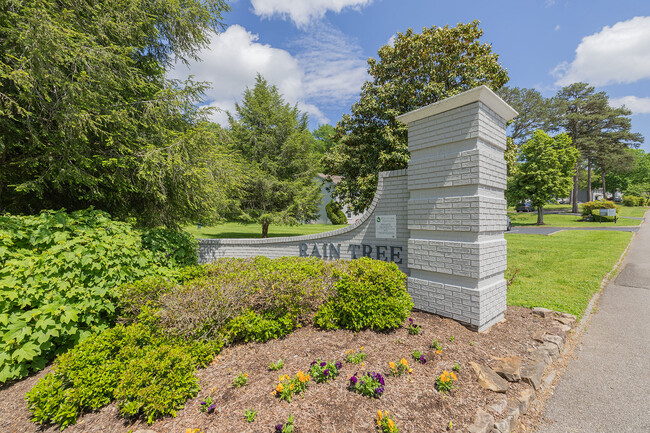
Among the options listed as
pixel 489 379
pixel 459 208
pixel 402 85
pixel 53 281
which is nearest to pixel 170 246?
pixel 53 281

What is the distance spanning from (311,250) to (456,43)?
34.1ft

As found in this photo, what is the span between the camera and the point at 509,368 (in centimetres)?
301

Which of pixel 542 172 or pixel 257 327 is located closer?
pixel 257 327

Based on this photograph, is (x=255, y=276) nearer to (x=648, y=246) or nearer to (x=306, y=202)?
(x=306, y=202)

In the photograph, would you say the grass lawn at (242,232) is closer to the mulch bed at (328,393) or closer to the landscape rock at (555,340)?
the mulch bed at (328,393)

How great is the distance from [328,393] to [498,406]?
5.38ft

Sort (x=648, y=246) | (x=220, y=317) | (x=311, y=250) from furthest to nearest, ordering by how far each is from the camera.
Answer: (x=648, y=246) < (x=311, y=250) < (x=220, y=317)

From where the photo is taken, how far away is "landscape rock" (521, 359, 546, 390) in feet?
9.74

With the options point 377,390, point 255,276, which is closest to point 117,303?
point 255,276

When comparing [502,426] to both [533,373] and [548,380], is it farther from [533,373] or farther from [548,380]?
[548,380]

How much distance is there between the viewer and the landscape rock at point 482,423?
2.19m

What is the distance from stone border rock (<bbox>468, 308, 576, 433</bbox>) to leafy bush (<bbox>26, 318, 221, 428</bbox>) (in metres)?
2.62

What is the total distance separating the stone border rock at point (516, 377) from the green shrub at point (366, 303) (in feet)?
3.55

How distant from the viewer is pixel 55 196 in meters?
5.27
